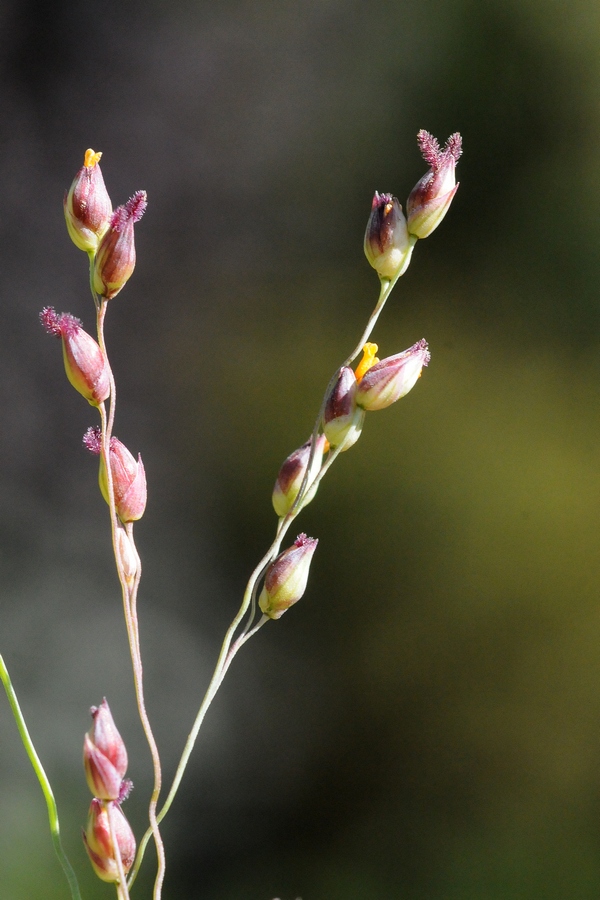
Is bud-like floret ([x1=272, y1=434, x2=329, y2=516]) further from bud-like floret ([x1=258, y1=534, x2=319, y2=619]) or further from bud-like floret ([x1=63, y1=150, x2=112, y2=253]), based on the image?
bud-like floret ([x1=63, y1=150, x2=112, y2=253])

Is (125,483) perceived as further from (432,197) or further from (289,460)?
(432,197)

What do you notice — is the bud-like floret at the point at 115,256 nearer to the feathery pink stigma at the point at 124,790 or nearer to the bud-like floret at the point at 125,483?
the bud-like floret at the point at 125,483

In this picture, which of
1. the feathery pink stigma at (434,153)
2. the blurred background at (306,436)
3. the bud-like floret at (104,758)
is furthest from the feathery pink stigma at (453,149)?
the blurred background at (306,436)

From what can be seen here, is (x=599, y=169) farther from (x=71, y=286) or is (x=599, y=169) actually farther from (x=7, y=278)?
(x=7, y=278)

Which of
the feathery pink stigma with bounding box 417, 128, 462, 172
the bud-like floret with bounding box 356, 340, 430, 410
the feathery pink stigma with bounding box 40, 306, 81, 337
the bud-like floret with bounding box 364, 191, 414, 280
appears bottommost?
the bud-like floret with bounding box 356, 340, 430, 410

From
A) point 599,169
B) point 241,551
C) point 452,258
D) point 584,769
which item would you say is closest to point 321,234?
point 452,258

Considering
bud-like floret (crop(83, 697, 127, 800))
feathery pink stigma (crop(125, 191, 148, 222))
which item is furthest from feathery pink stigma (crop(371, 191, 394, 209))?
bud-like floret (crop(83, 697, 127, 800))
